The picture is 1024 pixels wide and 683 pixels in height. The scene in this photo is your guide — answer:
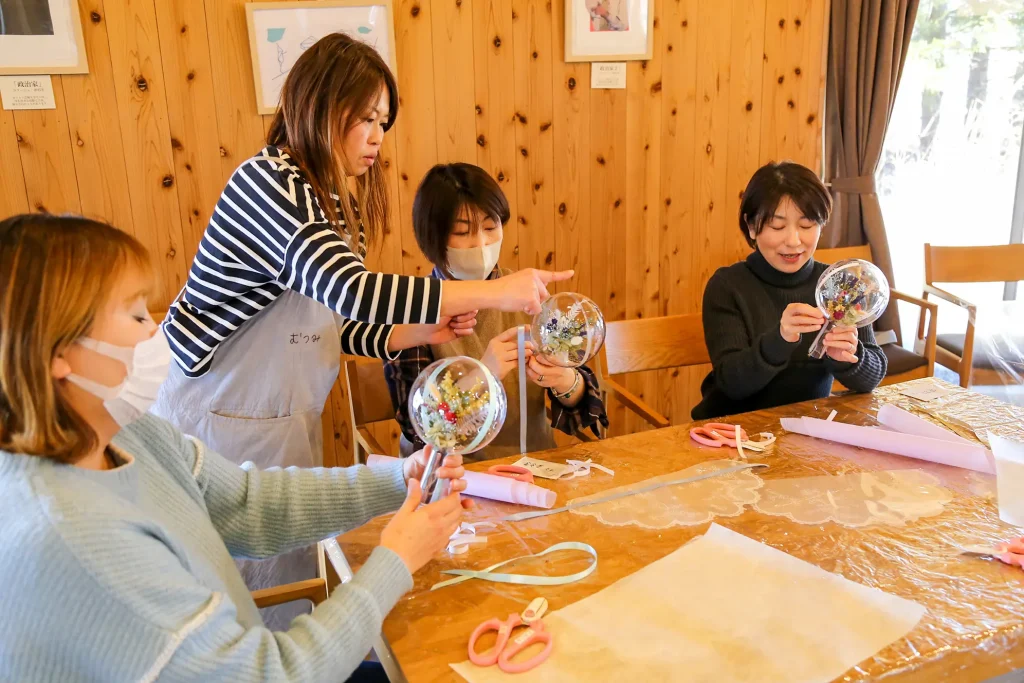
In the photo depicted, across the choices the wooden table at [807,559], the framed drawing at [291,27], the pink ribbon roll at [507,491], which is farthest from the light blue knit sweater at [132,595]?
the framed drawing at [291,27]

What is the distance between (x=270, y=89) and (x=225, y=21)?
10.2 inches

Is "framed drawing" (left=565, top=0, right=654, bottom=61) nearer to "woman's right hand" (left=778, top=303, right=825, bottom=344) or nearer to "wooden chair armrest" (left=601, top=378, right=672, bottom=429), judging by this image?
"wooden chair armrest" (left=601, top=378, right=672, bottom=429)

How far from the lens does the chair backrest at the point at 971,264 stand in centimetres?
343

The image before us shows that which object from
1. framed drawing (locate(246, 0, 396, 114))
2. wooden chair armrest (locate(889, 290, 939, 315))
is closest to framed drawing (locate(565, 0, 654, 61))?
framed drawing (locate(246, 0, 396, 114))

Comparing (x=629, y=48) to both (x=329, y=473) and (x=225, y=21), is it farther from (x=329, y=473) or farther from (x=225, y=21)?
(x=329, y=473)

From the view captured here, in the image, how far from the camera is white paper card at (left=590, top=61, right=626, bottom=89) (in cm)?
319

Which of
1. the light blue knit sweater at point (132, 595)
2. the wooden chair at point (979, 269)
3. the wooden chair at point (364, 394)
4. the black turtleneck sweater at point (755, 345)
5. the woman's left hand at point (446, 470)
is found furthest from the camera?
the wooden chair at point (979, 269)

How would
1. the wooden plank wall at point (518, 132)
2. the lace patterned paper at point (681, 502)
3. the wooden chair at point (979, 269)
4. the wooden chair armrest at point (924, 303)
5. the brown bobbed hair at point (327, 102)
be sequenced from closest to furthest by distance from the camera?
the lace patterned paper at point (681, 502) < the brown bobbed hair at point (327, 102) < the wooden plank wall at point (518, 132) < the wooden chair armrest at point (924, 303) < the wooden chair at point (979, 269)

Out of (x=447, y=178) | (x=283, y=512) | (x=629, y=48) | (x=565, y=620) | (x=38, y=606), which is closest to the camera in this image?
(x=38, y=606)

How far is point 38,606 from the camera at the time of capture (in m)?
0.84

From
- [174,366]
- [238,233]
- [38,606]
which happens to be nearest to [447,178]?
[238,233]

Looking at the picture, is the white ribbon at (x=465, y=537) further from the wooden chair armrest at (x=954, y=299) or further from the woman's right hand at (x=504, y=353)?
the wooden chair armrest at (x=954, y=299)

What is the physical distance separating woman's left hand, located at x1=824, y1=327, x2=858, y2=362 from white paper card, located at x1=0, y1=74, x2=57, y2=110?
2.51 metres

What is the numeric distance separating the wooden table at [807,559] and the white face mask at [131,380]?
45 centimetres
